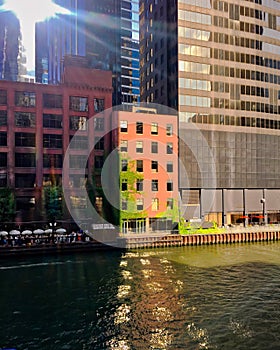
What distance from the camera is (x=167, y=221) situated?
76125 mm

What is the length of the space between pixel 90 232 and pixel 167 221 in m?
19.6

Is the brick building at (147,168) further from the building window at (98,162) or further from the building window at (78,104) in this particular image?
the building window at (78,104)

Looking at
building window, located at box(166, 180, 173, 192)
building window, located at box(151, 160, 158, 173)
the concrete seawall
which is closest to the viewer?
the concrete seawall

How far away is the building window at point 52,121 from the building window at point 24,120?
257 cm

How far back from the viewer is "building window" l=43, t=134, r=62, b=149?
75250 millimetres

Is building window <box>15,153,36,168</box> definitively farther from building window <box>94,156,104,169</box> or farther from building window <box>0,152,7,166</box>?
building window <box>94,156,104,169</box>

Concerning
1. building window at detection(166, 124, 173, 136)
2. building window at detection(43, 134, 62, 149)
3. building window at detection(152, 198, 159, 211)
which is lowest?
building window at detection(152, 198, 159, 211)

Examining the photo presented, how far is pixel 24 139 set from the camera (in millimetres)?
73750

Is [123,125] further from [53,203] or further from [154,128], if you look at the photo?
[53,203]

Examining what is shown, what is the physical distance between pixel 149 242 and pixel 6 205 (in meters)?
27.9

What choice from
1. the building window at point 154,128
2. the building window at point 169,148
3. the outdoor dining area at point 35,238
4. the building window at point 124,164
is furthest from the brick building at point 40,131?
the building window at point 169,148

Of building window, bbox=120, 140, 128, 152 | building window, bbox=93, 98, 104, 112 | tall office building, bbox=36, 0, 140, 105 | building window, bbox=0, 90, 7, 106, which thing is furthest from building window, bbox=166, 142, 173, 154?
tall office building, bbox=36, 0, 140, 105

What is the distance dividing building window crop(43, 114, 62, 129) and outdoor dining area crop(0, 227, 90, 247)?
2562cm

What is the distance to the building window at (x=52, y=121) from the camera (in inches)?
2980
